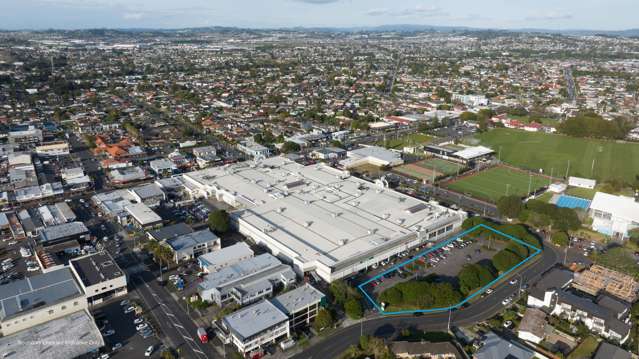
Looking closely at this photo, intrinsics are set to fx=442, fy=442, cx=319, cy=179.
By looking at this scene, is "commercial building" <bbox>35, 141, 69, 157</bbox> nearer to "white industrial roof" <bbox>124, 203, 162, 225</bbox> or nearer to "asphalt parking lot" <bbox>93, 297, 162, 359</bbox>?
"white industrial roof" <bbox>124, 203, 162, 225</bbox>

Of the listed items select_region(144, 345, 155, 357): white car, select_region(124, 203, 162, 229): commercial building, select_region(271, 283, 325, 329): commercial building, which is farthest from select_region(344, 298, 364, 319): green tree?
select_region(124, 203, 162, 229): commercial building

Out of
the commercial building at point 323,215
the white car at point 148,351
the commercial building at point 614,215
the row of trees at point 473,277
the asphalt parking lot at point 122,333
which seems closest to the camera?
the white car at point 148,351

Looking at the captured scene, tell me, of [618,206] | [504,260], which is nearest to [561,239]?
[504,260]

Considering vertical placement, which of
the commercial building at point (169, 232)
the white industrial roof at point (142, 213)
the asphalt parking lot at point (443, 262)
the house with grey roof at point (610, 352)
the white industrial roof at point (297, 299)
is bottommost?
the asphalt parking lot at point (443, 262)

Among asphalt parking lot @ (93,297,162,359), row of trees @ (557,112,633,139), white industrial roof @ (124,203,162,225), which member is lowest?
asphalt parking lot @ (93,297,162,359)

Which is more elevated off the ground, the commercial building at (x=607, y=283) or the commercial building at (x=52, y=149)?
the commercial building at (x=52, y=149)

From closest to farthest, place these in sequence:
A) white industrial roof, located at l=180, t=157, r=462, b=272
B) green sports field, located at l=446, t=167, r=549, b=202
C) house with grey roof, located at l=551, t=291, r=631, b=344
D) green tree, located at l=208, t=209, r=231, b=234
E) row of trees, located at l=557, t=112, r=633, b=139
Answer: house with grey roof, located at l=551, t=291, r=631, b=344, white industrial roof, located at l=180, t=157, r=462, b=272, green tree, located at l=208, t=209, r=231, b=234, green sports field, located at l=446, t=167, r=549, b=202, row of trees, located at l=557, t=112, r=633, b=139

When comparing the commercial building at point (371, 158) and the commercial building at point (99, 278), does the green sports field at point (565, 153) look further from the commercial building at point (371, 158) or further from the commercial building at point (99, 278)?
the commercial building at point (99, 278)

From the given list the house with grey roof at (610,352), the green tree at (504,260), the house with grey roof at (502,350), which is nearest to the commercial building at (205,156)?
the green tree at (504,260)
